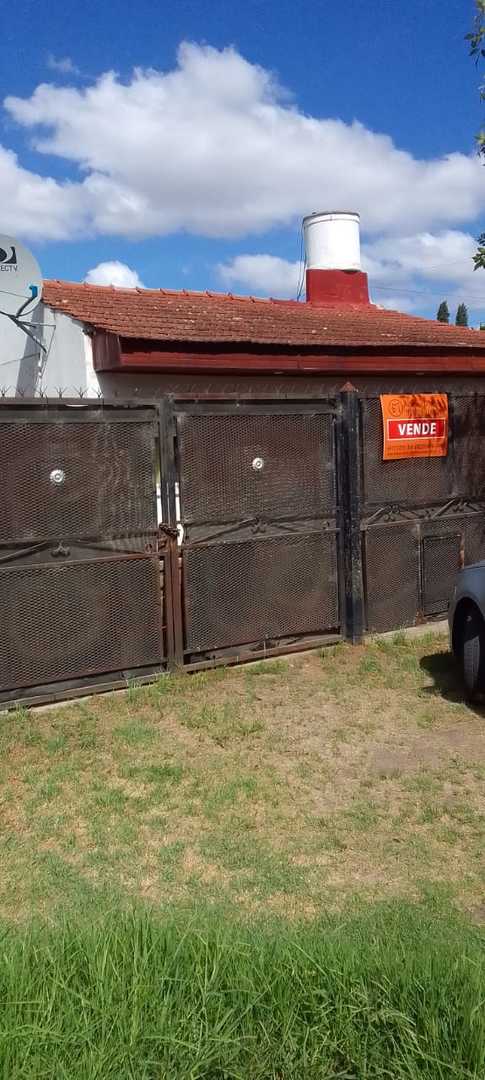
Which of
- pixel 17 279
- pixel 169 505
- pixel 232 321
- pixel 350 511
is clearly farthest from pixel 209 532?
pixel 232 321

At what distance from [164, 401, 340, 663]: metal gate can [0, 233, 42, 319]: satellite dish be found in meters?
4.33

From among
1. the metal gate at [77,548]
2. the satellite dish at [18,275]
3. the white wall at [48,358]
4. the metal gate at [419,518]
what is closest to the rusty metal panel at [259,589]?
the metal gate at [77,548]

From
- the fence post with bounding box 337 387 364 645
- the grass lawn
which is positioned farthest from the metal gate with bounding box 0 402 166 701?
the fence post with bounding box 337 387 364 645

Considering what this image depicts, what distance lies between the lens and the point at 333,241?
1722 centimetres

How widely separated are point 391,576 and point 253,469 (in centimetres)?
181

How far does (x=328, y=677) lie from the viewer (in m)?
6.92

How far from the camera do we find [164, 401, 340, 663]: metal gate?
22.0 feet

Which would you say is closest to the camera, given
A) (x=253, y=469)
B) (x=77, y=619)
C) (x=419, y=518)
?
(x=77, y=619)

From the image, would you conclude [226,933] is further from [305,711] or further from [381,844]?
[305,711]

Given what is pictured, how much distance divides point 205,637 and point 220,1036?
14.3 feet

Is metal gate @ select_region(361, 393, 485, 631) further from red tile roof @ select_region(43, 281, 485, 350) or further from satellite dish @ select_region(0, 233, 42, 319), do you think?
satellite dish @ select_region(0, 233, 42, 319)

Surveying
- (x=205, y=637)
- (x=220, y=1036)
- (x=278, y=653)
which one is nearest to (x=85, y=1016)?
(x=220, y=1036)

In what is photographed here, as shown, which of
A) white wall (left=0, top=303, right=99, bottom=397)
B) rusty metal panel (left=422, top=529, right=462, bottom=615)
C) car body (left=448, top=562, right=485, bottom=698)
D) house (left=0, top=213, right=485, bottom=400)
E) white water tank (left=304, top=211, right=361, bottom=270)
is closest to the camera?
car body (left=448, top=562, right=485, bottom=698)

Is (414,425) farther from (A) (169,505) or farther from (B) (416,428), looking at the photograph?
(A) (169,505)
